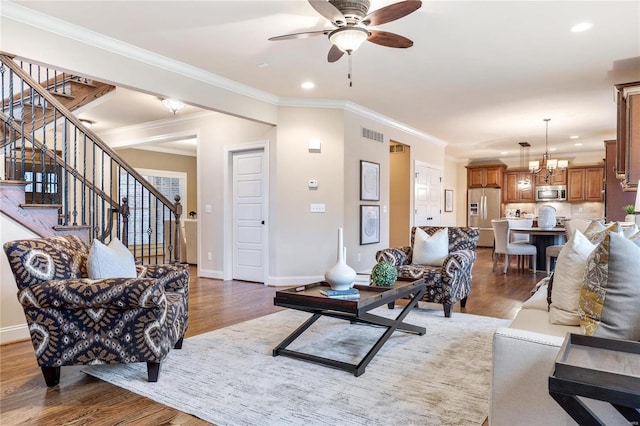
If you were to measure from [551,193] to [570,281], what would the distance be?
1000cm

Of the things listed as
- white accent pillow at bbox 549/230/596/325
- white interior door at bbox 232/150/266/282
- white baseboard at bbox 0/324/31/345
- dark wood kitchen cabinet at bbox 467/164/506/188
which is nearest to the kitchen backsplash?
dark wood kitchen cabinet at bbox 467/164/506/188

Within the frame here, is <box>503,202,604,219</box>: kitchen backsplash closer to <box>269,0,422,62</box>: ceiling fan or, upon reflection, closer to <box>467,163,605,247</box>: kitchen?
<box>467,163,605,247</box>: kitchen

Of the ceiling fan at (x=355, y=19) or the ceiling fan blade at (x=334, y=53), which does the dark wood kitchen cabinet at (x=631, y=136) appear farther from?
the ceiling fan blade at (x=334, y=53)

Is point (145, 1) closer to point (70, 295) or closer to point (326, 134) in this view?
point (70, 295)

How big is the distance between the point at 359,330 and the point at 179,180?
791cm

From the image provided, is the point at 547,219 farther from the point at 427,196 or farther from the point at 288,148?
the point at 288,148

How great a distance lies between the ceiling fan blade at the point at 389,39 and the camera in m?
2.99

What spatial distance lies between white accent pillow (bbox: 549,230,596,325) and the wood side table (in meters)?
0.69

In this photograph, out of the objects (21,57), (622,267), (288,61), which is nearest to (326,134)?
(288,61)

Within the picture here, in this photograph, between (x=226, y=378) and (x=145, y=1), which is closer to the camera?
(x=226, y=378)

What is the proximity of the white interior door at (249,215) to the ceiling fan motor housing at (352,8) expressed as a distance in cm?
319

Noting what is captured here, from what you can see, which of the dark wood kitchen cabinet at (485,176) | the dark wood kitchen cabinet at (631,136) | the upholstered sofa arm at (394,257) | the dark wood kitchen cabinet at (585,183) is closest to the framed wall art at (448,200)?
the dark wood kitchen cabinet at (485,176)

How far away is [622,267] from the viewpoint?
4.69ft

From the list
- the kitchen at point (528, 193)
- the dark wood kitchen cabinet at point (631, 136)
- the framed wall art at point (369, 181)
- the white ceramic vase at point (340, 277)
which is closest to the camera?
the white ceramic vase at point (340, 277)
